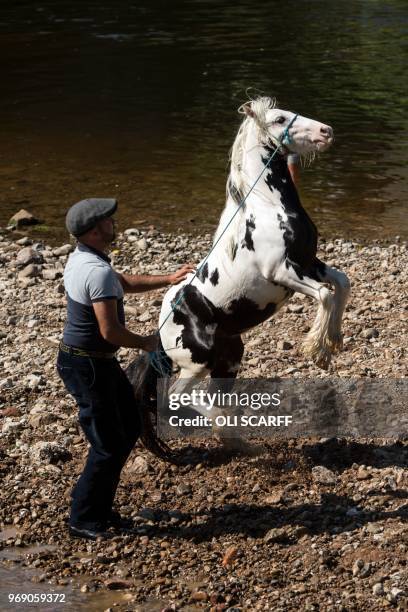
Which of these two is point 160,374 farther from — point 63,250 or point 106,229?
point 63,250

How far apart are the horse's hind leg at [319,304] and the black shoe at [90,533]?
67.3 inches

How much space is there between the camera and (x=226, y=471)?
705cm

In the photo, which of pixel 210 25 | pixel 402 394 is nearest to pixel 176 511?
pixel 402 394

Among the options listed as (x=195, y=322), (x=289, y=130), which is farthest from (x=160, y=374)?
(x=289, y=130)

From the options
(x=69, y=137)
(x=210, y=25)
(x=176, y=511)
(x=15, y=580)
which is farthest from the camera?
(x=210, y=25)

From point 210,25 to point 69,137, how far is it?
10.8 metres

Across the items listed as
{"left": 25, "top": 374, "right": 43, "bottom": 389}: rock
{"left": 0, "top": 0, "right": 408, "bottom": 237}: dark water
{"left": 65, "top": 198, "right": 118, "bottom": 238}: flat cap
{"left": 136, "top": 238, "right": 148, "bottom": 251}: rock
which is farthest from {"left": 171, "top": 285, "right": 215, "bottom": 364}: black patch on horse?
{"left": 0, "top": 0, "right": 408, "bottom": 237}: dark water

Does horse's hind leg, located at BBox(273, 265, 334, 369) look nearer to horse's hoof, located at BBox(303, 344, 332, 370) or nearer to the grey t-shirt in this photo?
horse's hoof, located at BBox(303, 344, 332, 370)

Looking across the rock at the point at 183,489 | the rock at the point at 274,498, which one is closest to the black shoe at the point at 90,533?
the rock at the point at 183,489

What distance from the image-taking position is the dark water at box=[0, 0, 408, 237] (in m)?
13.8

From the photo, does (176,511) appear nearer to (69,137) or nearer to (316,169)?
(316,169)

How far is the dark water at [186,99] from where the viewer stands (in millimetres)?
13828

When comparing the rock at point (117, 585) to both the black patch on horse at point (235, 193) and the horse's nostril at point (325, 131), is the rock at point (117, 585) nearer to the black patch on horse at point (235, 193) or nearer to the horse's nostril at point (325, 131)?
the black patch on horse at point (235, 193)

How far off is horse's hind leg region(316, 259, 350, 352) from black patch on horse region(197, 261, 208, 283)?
725 mm
